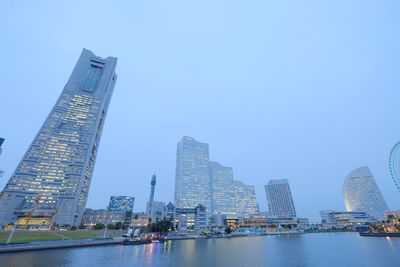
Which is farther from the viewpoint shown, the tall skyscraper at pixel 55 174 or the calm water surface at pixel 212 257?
the tall skyscraper at pixel 55 174

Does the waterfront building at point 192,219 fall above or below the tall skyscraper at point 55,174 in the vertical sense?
below

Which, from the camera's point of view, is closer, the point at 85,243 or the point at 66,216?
the point at 85,243

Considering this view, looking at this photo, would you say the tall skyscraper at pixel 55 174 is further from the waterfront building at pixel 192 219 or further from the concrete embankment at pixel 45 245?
the concrete embankment at pixel 45 245

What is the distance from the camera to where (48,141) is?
17412 centimetres

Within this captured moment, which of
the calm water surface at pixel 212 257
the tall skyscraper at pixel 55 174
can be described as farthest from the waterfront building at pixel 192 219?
the calm water surface at pixel 212 257

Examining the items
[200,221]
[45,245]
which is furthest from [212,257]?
[200,221]

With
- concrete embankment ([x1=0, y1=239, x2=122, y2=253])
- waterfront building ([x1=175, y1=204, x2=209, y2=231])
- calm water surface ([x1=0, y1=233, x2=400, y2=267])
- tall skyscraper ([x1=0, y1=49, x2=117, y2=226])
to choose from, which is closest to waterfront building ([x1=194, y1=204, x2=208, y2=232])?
waterfront building ([x1=175, y1=204, x2=209, y2=231])

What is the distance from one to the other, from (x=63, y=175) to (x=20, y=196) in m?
28.4

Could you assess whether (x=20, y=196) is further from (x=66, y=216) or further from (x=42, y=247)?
(x=42, y=247)

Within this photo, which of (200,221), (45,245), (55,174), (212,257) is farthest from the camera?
(200,221)

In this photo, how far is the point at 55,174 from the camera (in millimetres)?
166250

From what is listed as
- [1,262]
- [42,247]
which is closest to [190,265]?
[1,262]

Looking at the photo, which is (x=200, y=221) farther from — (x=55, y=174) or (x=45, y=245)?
(x=45, y=245)

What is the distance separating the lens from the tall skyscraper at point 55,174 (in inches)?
5753
